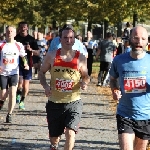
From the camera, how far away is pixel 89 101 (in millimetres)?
15477

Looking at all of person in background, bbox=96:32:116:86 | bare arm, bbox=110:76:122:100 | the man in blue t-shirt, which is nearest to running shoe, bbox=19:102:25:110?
bare arm, bbox=110:76:122:100

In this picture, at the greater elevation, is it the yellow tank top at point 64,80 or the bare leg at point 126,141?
the yellow tank top at point 64,80

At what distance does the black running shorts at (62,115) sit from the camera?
728 cm

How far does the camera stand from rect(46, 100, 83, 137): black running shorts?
23.9 feet

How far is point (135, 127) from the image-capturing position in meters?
6.33

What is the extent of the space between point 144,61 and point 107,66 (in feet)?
46.7

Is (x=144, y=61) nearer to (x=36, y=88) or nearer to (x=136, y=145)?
(x=136, y=145)

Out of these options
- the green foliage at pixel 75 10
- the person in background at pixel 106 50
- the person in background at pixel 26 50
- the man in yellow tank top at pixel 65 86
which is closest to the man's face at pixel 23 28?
the person in background at pixel 26 50

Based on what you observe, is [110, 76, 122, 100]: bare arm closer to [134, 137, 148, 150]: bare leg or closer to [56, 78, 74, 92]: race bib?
[134, 137, 148, 150]: bare leg

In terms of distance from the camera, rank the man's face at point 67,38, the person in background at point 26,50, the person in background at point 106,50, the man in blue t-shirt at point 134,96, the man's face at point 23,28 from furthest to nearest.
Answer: the person in background at point 106,50 < the person in background at point 26,50 < the man's face at point 23,28 < the man's face at point 67,38 < the man in blue t-shirt at point 134,96

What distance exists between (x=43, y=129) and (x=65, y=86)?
3.34 m

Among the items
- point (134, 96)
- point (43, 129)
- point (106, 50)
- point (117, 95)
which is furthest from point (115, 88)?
point (106, 50)

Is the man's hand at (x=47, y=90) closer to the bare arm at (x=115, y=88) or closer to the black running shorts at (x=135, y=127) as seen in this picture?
the bare arm at (x=115, y=88)

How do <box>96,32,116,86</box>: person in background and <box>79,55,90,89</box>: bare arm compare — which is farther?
<box>96,32,116,86</box>: person in background
